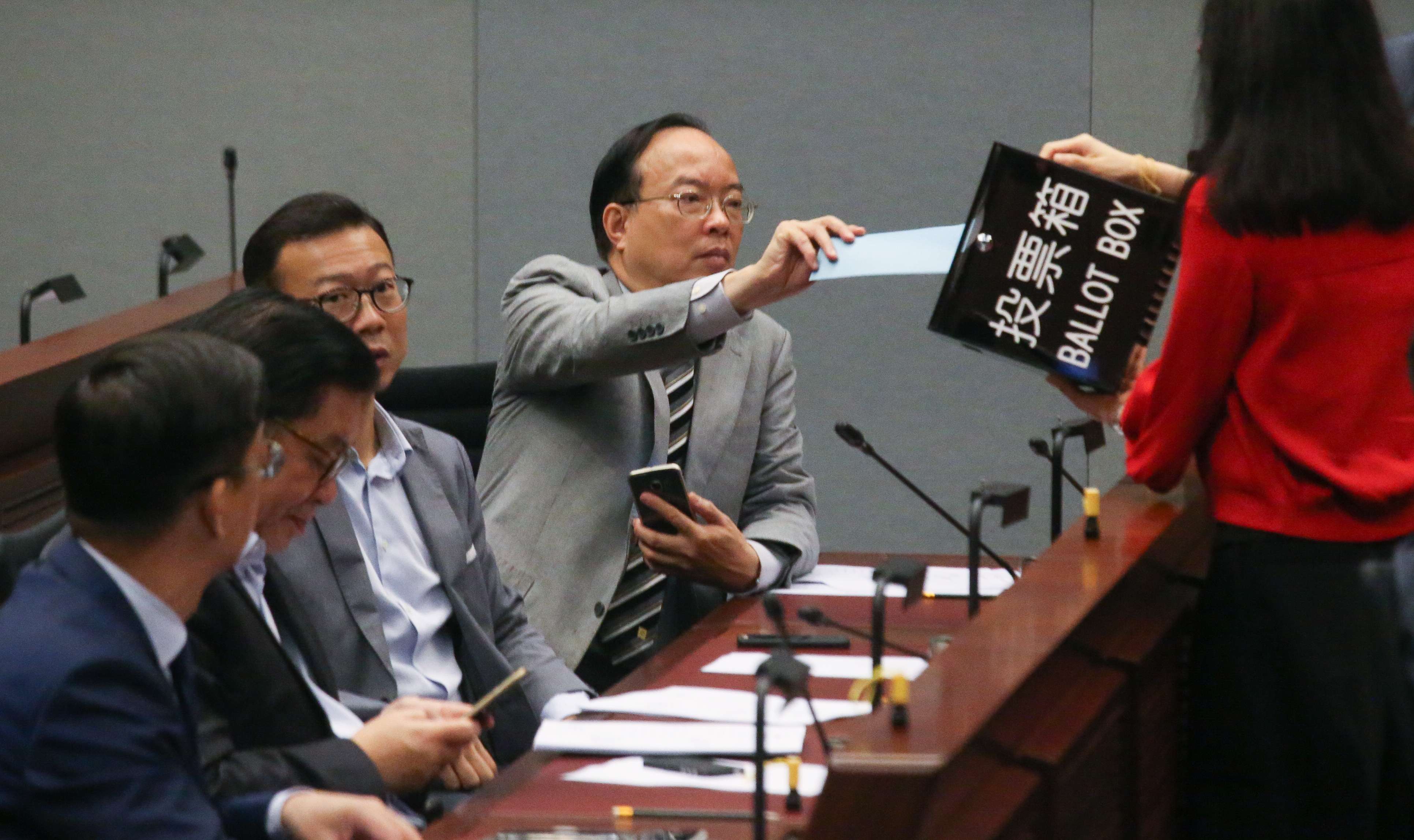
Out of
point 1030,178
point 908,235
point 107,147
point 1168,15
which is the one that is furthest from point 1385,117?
point 107,147

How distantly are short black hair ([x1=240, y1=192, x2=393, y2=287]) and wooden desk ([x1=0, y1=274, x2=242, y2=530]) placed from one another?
50 centimetres

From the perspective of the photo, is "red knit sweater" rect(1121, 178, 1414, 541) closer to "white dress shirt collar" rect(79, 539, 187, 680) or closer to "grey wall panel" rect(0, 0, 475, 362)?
"white dress shirt collar" rect(79, 539, 187, 680)

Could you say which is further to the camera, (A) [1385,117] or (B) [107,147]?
(B) [107,147]

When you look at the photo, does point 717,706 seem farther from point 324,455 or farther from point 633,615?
point 633,615

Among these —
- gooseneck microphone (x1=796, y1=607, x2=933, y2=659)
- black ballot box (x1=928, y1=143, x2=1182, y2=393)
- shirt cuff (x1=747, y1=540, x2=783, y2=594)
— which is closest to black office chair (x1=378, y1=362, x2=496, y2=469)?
shirt cuff (x1=747, y1=540, x2=783, y2=594)

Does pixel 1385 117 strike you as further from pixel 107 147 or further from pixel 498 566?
pixel 107 147

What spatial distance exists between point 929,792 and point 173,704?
638 mm

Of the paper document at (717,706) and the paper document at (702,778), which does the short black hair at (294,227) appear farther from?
the paper document at (702,778)

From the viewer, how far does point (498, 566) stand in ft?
9.04

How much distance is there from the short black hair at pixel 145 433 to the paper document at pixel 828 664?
983 mm

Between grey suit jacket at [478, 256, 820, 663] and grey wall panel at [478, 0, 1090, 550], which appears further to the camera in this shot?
grey wall panel at [478, 0, 1090, 550]

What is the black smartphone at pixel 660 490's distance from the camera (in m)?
2.54

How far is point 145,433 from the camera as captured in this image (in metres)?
1.35

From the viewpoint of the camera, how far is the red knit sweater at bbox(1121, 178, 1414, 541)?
2008 millimetres
